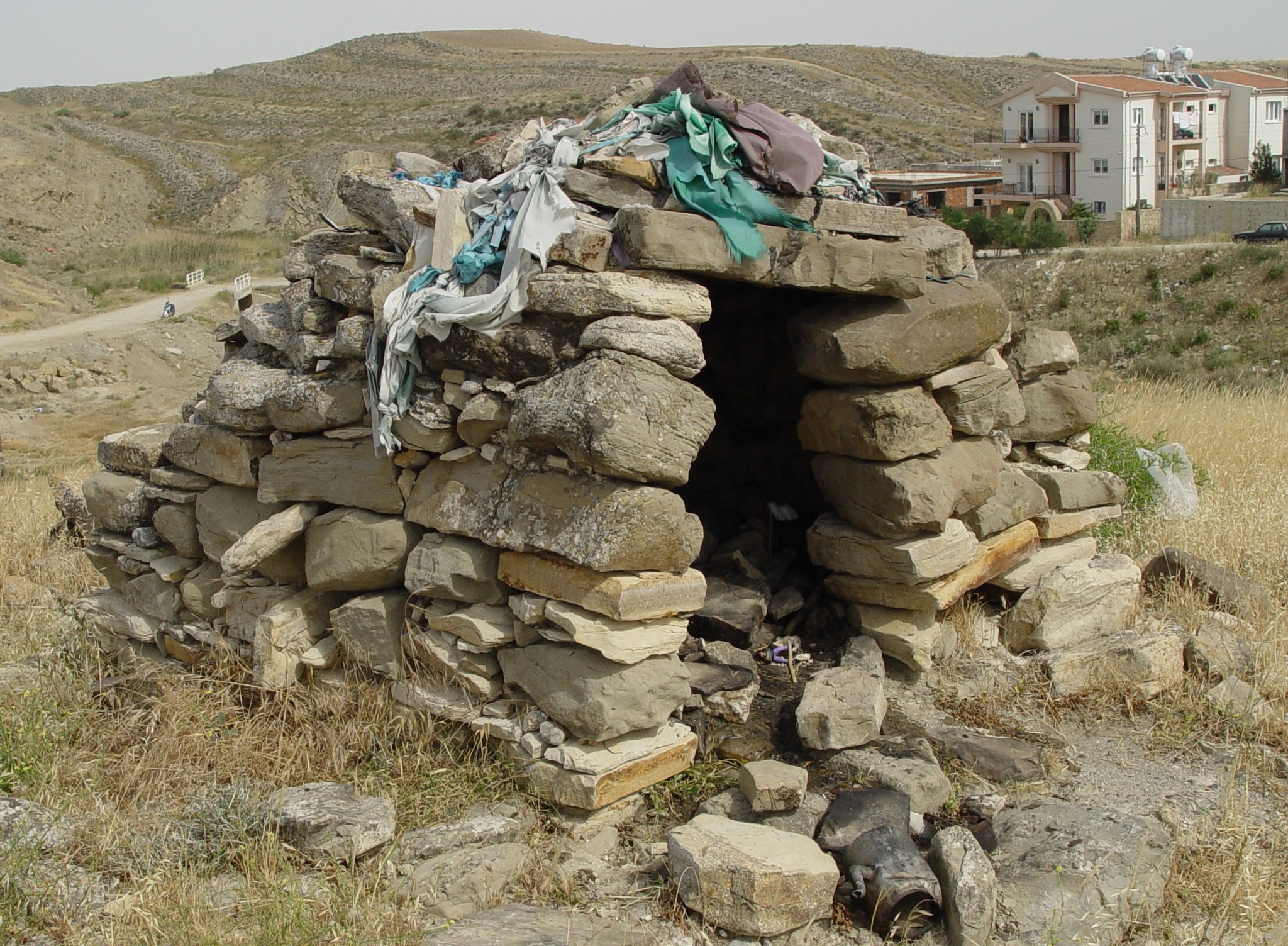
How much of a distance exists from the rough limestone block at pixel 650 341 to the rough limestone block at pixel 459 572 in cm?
87

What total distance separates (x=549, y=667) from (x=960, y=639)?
214 cm

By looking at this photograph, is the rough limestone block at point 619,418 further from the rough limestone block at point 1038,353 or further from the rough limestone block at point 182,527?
the rough limestone block at point 1038,353

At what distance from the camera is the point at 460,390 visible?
4133 mm

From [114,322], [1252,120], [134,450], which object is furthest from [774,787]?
[1252,120]

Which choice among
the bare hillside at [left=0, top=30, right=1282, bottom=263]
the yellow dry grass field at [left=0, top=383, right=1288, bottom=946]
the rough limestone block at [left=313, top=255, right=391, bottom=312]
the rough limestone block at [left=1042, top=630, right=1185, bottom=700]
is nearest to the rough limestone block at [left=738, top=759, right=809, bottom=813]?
the yellow dry grass field at [left=0, top=383, right=1288, bottom=946]

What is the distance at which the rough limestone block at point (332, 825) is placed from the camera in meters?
3.52

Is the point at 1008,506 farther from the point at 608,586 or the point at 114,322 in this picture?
the point at 114,322

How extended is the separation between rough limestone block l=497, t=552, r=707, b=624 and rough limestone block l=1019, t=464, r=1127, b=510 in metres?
2.42

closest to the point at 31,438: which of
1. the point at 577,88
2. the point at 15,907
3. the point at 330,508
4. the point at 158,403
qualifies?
the point at 158,403

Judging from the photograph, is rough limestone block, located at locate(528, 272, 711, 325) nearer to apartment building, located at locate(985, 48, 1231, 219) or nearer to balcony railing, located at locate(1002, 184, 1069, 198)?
apartment building, located at locate(985, 48, 1231, 219)

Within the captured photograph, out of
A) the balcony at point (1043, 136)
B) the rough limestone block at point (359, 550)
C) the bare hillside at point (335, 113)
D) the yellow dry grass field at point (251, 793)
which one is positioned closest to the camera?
the yellow dry grass field at point (251, 793)

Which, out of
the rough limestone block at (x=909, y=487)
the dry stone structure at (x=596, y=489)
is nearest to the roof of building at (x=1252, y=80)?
the dry stone structure at (x=596, y=489)

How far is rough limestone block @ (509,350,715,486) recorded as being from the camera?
364 centimetres

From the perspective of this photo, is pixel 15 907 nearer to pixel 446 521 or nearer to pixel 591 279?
pixel 446 521
